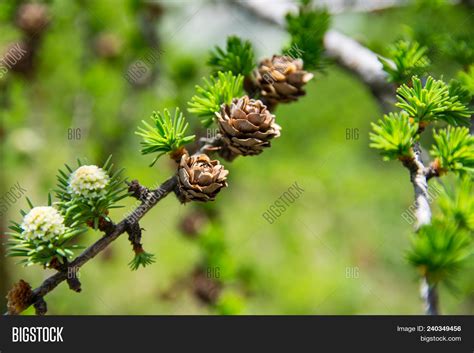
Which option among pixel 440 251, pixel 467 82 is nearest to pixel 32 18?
pixel 467 82

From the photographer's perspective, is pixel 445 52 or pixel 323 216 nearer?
pixel 445 52

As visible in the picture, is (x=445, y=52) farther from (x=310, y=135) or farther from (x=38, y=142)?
(x=38, y=142)

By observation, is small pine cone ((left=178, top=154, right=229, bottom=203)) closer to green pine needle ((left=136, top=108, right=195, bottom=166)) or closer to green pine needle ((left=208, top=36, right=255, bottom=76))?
green pine needle ((left=136, top=108, right=195, bottom=166))

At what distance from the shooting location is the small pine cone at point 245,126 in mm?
719

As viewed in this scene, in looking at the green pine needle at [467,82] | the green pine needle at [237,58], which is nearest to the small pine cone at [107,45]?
the green pine needle at [237,58]

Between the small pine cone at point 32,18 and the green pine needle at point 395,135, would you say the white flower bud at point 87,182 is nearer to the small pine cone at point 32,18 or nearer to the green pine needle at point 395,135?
the green pine needle at point 395,135

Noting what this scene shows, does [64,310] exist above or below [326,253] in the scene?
below

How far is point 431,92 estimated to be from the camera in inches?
27.4

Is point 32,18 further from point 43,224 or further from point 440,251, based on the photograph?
point 440,251

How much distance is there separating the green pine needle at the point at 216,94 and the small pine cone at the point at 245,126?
25mm

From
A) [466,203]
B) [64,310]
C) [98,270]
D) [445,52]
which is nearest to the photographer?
[466,203]

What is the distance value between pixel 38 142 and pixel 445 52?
5.43 ft

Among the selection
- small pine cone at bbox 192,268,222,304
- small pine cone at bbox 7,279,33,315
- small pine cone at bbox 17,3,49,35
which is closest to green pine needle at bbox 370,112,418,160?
small pine cone at bbox 7,279,33,315

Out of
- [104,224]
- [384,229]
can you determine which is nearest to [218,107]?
[104,224]
